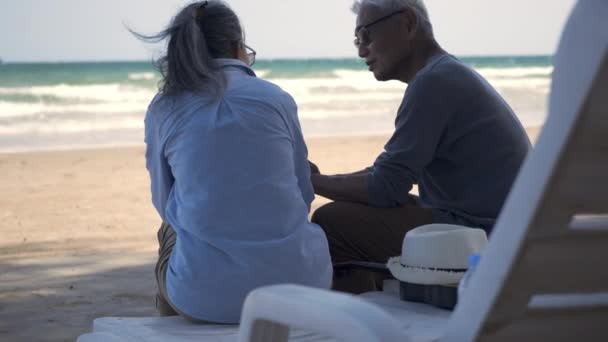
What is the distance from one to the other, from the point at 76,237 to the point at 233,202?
4.16m

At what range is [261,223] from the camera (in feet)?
8.82

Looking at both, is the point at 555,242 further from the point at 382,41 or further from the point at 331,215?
the point at 382,41

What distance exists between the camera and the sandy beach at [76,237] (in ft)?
14.4

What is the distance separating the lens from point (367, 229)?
3.47m

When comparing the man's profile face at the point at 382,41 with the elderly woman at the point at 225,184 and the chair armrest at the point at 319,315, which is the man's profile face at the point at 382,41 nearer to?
the elderly woman at the point at 225,184

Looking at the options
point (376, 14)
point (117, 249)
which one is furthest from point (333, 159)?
point (376, 14)

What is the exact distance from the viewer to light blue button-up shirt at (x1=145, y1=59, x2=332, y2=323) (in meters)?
2.67

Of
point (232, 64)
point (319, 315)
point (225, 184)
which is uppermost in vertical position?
point (319, 315)

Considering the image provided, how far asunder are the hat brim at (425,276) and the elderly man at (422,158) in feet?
1.75

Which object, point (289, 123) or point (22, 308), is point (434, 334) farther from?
point (22, 308)

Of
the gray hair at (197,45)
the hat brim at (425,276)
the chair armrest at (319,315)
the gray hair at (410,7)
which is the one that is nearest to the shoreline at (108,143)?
the gray hair at (410,7)

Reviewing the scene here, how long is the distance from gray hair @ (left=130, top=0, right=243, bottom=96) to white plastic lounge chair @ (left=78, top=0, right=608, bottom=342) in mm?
1278

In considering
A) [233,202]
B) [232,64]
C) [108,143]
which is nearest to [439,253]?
[233,202]

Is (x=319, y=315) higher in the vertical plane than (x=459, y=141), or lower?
higher
